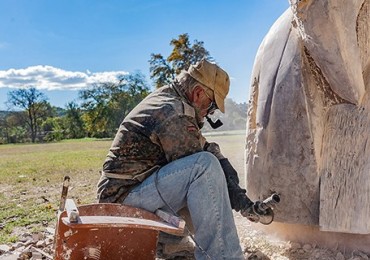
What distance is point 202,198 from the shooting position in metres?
2.49

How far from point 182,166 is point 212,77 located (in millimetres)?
569

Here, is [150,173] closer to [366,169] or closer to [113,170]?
[113,170]

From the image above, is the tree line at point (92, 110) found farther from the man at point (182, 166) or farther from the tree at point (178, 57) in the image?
the man at point (182, 166)

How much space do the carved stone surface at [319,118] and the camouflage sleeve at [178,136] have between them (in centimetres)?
56

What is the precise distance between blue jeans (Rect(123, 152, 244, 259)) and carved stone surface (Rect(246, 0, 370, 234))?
19.0 inches

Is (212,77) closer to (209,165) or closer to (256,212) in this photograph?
(209,165)

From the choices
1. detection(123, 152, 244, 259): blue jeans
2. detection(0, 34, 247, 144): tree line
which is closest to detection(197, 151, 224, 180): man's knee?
detection(123, 152, 244, 259): blue jeans

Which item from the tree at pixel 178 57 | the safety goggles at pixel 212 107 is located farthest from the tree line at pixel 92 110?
the safety goggles at pixel 212 107

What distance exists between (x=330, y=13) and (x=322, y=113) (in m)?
0.62

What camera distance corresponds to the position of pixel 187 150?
257cm

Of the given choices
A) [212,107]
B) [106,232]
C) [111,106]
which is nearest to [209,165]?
[212,107]

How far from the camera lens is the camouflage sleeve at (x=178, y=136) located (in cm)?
249

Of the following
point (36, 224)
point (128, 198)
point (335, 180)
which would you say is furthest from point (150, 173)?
point (36, 224)

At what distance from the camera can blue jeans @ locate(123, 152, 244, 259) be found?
8.05ft
